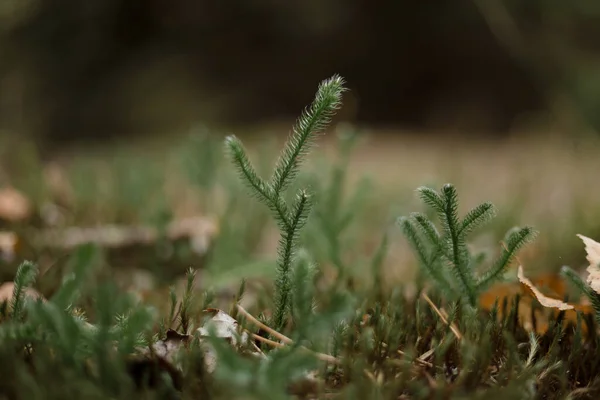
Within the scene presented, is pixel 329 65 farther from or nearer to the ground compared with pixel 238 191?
farther from the ground

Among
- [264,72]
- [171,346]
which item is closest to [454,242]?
[171,346]

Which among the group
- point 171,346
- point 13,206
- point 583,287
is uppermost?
point 13,206

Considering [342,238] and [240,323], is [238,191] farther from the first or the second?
[240,323]

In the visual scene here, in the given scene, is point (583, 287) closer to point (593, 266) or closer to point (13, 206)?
point (593, 266)

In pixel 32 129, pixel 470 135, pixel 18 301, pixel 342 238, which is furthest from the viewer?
pixel 32 129

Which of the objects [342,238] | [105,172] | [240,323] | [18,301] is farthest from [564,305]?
[105,172]

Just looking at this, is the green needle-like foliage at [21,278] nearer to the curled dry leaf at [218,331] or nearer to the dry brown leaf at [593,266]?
the curled dry leaf at [218,331]
